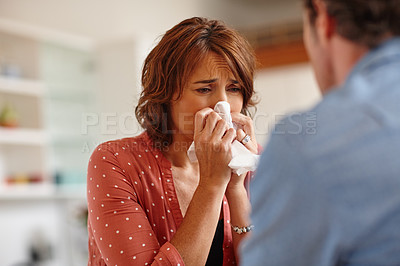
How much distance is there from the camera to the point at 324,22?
0.73 metres

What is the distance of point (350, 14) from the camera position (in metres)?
0.68

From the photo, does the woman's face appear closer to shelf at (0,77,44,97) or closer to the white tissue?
the white tissue

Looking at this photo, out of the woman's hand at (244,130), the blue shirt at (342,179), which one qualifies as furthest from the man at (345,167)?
the woman's hand at (244,130)

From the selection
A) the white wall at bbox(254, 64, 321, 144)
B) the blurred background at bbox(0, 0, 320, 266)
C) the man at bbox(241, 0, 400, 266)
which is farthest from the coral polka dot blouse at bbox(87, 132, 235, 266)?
the white wall at bbox(254, 64, 321, 144)

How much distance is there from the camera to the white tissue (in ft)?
3.95

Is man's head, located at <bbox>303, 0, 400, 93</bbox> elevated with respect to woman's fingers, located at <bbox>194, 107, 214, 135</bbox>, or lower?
elevated

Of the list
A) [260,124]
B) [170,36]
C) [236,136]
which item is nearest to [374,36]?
[236,136]

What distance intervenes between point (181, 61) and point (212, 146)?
10.2 inches

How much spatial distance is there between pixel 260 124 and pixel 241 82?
3.27m

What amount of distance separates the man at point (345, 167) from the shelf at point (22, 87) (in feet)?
8.97

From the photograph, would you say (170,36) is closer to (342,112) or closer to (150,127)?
(150,127)

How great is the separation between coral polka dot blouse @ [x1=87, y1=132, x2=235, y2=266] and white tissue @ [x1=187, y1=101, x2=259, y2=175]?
0.42 feet

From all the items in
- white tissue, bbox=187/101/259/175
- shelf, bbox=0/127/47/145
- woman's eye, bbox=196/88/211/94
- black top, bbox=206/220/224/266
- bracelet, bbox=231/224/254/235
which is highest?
woman's eye, bbox=196/88/211/94

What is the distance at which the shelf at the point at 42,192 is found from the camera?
10.00ft
